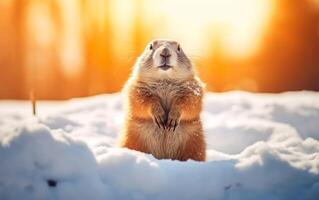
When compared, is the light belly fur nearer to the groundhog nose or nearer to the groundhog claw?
the groundhog claw

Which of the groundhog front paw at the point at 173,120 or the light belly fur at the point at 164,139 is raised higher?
the groundhog front paw at the point at 173,120

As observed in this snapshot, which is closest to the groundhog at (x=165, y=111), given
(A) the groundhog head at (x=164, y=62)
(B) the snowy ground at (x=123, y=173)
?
(A) the groundhog head at (x=164, y=62)

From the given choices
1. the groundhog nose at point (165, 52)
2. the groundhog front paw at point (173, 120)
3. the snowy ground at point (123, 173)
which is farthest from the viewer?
the groundhog nose at point (165, 52)

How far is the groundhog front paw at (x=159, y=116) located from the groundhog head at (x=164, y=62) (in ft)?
1.67

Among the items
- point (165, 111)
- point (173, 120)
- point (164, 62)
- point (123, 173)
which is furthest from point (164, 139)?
point (123, 173)

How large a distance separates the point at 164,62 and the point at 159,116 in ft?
2.01

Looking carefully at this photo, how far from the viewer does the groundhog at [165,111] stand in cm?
499

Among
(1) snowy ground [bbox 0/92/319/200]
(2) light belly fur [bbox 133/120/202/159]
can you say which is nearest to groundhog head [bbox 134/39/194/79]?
(2) light belly fur [bbox 133/120/202/159]

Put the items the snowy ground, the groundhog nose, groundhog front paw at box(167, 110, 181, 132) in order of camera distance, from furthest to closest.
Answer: the groundhog nose, groundhog front paw at box(167, 110, 181, 132), the snowy ground

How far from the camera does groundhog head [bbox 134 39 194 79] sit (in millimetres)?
5293

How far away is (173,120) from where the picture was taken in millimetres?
4949

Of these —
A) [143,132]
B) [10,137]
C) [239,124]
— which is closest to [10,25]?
[239,124]

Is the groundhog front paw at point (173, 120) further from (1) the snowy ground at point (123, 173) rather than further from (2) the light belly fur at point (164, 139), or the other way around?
(1) the snowy ground at point (123, 173)

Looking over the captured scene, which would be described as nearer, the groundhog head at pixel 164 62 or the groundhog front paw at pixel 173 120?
the groundhog front paw at pixel 173 120
